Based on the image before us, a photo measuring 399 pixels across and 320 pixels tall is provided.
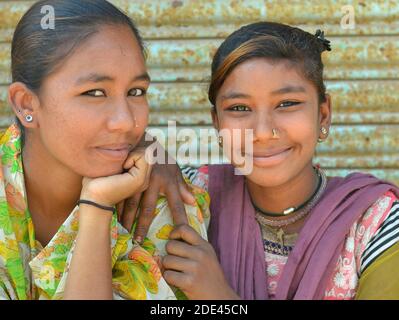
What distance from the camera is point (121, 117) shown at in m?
2.07

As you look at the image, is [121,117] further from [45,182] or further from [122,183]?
[45,182]

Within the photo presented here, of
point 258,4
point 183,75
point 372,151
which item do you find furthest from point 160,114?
point 372,151

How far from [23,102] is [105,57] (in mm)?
321

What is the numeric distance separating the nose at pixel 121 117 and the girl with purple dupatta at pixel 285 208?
40 centimetres

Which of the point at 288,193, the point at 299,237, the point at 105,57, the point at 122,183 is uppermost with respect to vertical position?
the point at 105,57

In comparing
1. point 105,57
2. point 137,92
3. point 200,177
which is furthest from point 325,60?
point 105,57

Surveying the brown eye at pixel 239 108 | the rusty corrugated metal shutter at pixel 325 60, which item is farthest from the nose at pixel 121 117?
the rusty corrugated metal shutter at pixel 325 60

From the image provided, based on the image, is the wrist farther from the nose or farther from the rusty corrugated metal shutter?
the rusty corrugated metal shutter

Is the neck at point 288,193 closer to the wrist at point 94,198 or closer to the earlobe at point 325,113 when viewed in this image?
the earlobe at point 325,113

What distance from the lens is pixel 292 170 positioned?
93.1 inches

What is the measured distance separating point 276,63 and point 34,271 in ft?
3.46

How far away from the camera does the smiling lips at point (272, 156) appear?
7.64 feet
